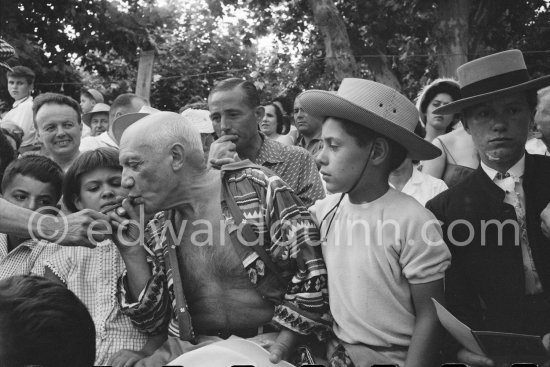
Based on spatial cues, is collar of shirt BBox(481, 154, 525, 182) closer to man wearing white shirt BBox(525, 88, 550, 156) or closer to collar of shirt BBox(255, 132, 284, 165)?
man wearing white shirt BBox(525, 88, 550, 156)

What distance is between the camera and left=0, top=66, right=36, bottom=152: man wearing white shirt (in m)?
8.29

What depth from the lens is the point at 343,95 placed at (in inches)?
125

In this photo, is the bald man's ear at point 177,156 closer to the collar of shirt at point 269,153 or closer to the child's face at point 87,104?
the collar of shirt at point 269,153

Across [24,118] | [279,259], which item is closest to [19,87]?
[24,118]

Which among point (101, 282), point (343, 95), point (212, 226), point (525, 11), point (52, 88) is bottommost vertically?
point (101, 282)

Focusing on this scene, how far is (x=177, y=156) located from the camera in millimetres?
3195

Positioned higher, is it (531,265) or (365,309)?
(531,265)

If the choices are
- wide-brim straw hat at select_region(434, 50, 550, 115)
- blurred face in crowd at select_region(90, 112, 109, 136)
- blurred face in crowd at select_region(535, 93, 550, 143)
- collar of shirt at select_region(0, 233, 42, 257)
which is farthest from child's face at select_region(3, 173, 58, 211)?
blurred face in crowd at select_region(90, 112, 109, 136)

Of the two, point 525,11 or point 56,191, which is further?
point 525,11

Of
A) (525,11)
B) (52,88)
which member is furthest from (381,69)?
(52,88)

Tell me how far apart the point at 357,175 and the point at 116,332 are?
1513mm

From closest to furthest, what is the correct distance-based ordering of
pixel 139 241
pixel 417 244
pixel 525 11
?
pixel 417 244
pixel 139 241
pixel 525 11

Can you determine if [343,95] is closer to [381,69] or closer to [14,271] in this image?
[14,271]

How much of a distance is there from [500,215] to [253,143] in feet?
7.09
